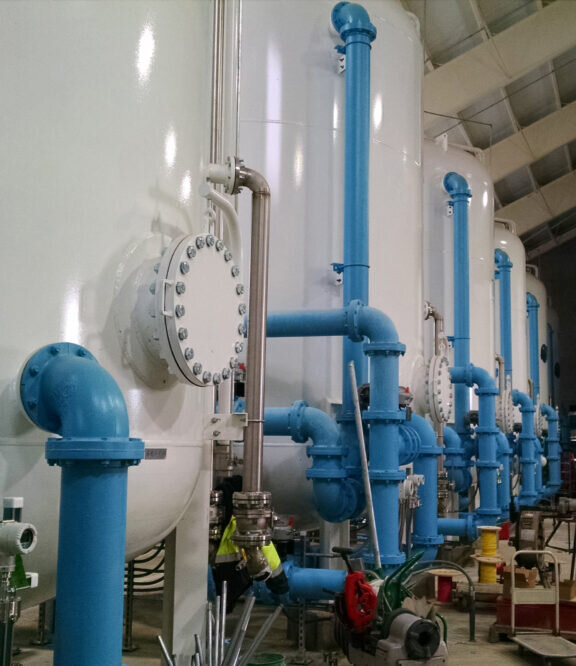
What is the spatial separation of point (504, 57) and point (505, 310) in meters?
3.43

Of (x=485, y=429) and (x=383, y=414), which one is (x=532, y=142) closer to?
(x=485, y=429)

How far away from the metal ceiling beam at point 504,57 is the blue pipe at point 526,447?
3.82 m

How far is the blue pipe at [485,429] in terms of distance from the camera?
769 centimetres

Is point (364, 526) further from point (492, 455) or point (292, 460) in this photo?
point (492, 455)

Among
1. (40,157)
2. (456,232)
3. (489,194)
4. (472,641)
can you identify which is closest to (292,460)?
(472,641)

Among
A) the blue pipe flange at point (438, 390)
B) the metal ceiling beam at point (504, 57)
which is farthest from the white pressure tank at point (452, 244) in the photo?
the blue pipe flange at point (438, 390)

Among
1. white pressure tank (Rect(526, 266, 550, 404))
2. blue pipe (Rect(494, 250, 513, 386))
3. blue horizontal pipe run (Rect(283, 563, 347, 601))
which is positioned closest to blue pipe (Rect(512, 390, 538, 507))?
blue pipe (Rect(494, 250, 513, 386))

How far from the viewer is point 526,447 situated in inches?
418

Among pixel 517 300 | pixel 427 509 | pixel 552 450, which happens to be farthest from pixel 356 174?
pixel 552 450

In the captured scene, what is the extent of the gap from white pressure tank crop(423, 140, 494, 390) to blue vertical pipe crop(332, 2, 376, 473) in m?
2.87

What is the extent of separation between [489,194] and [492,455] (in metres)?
3.27

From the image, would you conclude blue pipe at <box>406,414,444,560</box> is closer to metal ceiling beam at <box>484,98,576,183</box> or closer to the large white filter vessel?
the large white filter vessel

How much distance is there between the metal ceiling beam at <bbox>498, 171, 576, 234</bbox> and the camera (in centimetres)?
1513

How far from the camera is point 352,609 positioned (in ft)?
11.9
